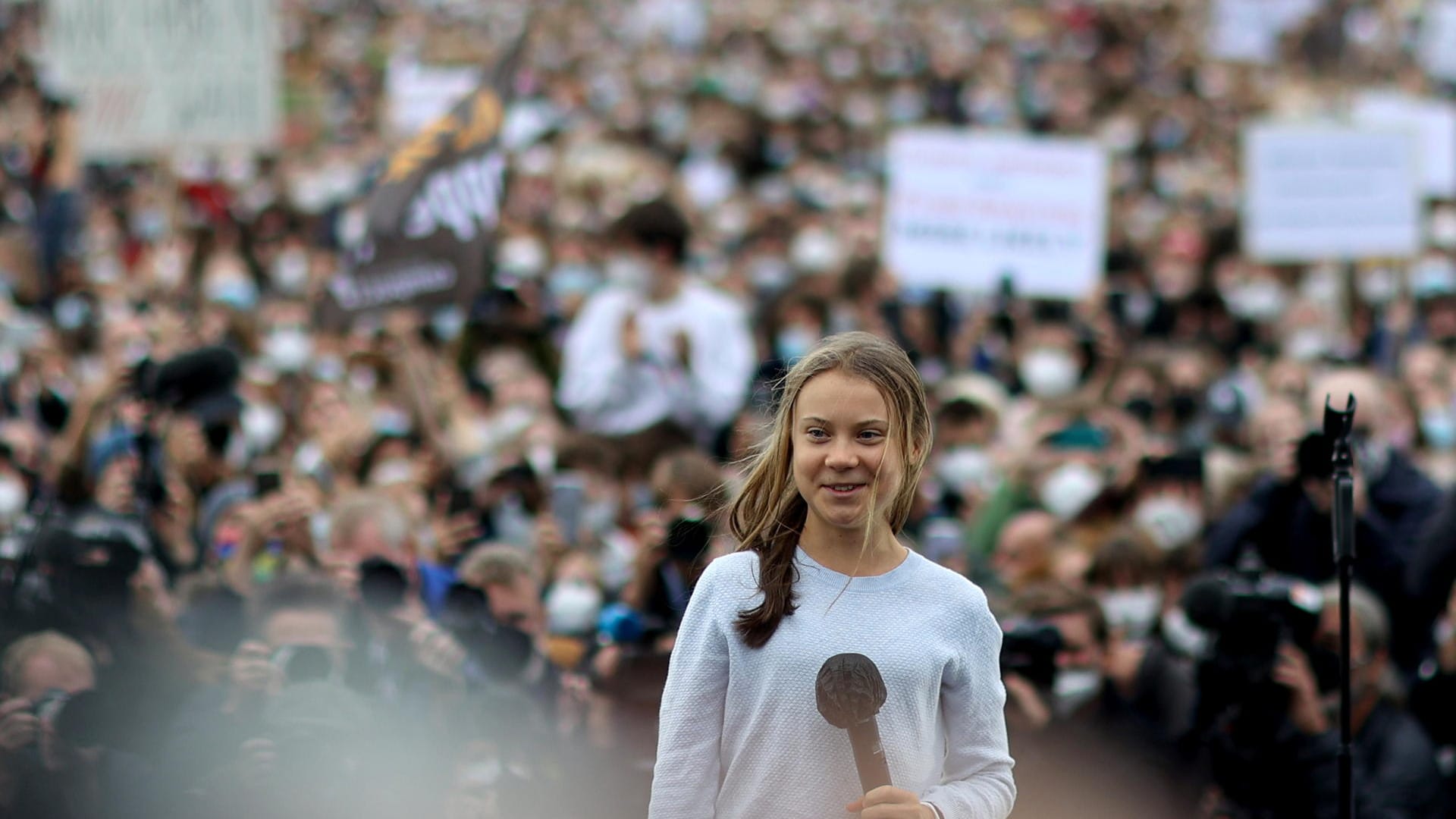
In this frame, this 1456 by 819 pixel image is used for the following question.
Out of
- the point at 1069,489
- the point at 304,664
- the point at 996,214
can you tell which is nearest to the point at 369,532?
the point at 304,664

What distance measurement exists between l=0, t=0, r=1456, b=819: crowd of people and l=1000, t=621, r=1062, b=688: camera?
0.01 metres

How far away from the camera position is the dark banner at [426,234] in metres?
8.65

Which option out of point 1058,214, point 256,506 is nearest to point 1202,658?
point 256,506

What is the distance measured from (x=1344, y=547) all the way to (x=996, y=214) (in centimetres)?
710

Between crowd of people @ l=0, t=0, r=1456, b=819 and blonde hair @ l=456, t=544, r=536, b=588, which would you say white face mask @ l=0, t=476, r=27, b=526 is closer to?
crowd of people @ l=0, t=0, r=1456, b=819

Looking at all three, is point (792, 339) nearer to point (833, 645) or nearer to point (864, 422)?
point (864, 422)

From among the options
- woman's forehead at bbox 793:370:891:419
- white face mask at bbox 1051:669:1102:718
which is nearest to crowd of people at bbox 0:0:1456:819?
white face mask at bbox 1051:669:1102:718

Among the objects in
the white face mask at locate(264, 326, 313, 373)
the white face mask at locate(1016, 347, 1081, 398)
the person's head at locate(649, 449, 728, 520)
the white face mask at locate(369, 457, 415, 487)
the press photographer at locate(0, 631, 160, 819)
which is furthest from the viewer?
the white face mask at locate(264, 326, 313, 373)

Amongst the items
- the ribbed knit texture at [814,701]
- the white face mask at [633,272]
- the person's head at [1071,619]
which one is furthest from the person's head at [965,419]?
the ribbed knit texture at [814,701]

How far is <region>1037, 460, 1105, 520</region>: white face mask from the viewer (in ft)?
23.8

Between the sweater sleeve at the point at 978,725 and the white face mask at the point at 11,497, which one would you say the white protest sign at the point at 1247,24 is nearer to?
the white face mask at the point at 11,497

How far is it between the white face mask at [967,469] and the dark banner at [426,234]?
2.28 m

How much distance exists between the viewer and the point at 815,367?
9.40 feet

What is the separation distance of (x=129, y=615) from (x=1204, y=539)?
149 inches
